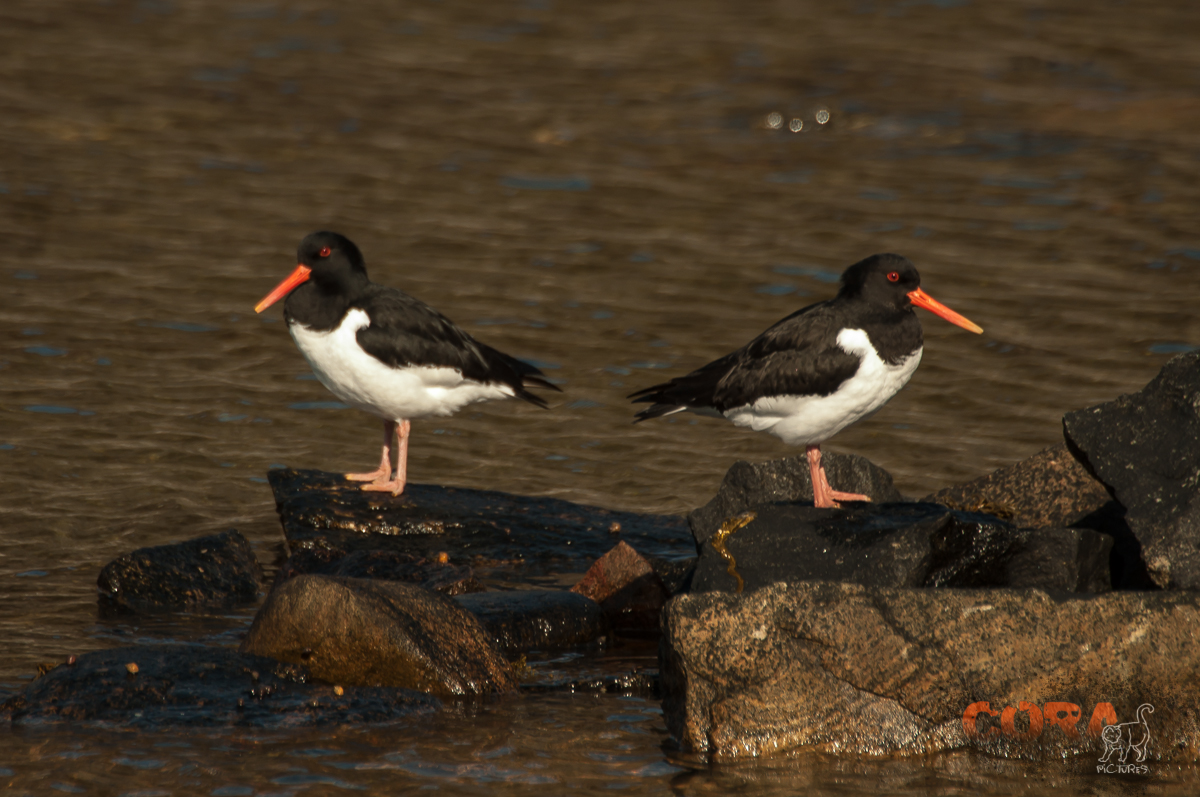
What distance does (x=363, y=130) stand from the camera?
18141mm

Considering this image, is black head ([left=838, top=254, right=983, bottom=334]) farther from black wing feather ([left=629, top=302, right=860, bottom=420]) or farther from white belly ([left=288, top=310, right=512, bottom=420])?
white belly ([left=288, top=310, right=512, bottom=420])

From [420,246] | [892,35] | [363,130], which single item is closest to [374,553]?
[420,246]

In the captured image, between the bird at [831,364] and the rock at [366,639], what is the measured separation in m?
2.34

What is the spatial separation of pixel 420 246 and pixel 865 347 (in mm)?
7814

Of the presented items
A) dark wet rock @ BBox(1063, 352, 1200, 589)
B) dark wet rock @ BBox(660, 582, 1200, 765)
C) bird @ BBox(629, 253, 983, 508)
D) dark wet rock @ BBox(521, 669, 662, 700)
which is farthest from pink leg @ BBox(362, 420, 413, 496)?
dark wet rock @ BBox(1063, 352, 1200, 589)

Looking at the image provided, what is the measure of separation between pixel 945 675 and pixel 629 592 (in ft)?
7.41

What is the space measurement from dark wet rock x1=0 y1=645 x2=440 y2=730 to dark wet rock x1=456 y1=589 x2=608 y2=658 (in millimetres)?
891

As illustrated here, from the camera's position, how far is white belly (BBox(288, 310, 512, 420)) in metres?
9.40

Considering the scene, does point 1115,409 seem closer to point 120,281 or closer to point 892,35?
point 120,281

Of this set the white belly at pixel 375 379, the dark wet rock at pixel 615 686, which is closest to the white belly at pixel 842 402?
the dark wet rock at pixel 615 686

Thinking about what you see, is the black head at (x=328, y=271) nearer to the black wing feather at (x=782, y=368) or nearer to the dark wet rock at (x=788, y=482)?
the black wing feather at (x=782, y=368)

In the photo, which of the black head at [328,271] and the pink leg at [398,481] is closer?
the pink leg at [398,481]

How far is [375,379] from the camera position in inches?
372

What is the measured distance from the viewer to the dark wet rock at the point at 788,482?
8.15 metres
